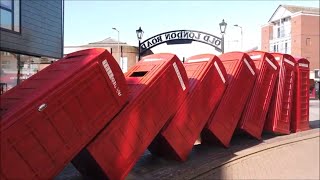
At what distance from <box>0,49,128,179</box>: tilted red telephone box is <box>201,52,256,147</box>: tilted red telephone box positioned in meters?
3.10

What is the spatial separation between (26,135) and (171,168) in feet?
10.1

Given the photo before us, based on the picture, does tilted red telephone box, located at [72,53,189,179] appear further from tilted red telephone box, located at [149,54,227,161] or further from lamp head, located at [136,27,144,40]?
lamp head, located at [136,27,144,40]

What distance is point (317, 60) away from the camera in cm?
5944

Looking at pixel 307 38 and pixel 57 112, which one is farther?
pixel 307 38

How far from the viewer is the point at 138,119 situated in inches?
252

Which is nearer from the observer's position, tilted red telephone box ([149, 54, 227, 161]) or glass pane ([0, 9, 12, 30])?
tilted red telephone box ([149, 54, 227, 161])

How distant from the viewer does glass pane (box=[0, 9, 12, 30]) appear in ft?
48.0

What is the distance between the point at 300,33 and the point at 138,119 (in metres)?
56.5

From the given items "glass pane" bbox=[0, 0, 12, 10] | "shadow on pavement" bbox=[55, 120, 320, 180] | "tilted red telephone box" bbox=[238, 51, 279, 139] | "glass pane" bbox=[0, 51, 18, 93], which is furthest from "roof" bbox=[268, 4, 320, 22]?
"shadow on pavement" bbox=[55, 120, 320, 180]

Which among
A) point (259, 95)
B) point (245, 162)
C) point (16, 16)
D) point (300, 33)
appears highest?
point (300, 33)

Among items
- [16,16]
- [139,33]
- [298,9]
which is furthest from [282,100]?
[298,9]

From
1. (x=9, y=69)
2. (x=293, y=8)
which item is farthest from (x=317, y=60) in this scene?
(x=9, y=69)

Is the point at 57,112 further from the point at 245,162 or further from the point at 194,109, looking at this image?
the point at 245,162

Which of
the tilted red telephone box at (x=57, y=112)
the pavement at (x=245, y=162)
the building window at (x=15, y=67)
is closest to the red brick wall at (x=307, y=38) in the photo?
the building window at (x=15, y=67)
